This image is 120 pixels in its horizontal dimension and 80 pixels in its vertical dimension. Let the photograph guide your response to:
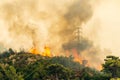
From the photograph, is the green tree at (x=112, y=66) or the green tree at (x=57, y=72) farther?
the green tree at (x=57, y=72)

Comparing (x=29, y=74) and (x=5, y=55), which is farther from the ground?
(x=5, y=55)

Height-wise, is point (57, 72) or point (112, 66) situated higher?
point (112, 66)

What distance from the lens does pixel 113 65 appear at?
224 ft

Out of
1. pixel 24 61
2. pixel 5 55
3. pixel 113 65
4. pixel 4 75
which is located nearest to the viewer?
pixel 113 65

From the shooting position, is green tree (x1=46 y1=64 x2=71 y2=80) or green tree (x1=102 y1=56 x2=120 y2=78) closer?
green tree (x1=102 y1=56 x2=120 y2=78)

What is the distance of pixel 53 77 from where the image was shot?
7612 cm

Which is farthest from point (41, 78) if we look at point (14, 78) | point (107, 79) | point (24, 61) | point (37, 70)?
point (24, 61)

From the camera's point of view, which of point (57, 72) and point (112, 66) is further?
point (57, 72)

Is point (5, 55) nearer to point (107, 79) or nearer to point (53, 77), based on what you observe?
point (53, 77)

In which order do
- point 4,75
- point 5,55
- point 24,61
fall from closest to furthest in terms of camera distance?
point 4,75, point 24,61, point 5,55

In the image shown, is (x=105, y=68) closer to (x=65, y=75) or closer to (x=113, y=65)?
(x=113, y=65)

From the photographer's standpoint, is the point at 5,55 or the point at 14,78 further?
the point at 5,55

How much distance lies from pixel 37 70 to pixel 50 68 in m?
4.01

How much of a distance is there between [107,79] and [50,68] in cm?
1655
